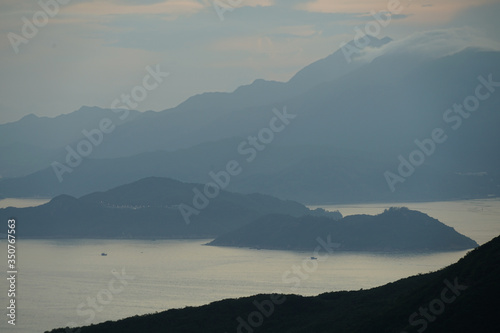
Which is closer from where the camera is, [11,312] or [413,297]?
[413,297]

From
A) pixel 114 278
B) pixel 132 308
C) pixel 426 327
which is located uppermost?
pixel 114 278

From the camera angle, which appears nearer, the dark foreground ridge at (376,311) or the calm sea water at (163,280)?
the dark foreground ridge at (376,311)

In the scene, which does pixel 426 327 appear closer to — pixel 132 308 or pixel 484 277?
pixel 484 277

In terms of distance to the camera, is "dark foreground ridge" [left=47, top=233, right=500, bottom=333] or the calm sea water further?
the calm sea water

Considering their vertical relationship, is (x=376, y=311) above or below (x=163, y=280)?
below

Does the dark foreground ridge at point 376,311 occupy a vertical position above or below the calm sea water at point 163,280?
below

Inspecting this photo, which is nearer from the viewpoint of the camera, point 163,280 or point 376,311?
point 376,311

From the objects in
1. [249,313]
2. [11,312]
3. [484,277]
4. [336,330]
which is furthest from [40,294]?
[484,277]

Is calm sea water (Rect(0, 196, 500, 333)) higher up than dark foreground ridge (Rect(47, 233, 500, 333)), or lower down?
higher up
